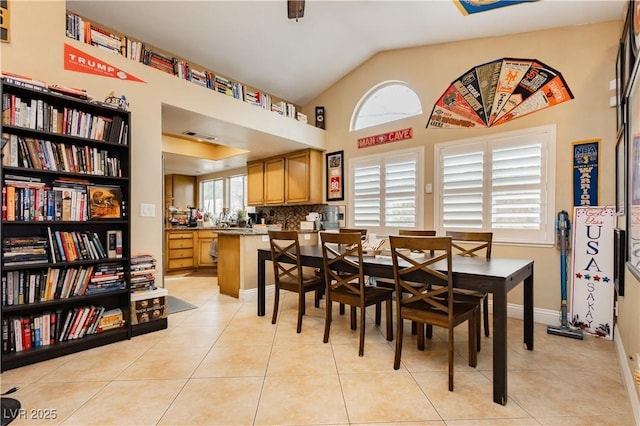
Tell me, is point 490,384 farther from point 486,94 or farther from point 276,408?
point 486,94

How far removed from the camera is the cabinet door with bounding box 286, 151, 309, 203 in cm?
525

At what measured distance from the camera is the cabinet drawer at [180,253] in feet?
19.8

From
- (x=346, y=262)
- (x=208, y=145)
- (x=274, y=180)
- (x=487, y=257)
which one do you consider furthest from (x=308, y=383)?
(x=208, y=145)

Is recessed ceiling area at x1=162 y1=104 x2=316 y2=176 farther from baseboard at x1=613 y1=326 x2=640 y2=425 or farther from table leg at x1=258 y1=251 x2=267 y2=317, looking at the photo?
baseboard at x1=613 y1=326 x2=640 y2=425

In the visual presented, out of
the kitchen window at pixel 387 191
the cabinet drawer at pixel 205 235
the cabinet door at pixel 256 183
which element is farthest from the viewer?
the cabinet drawer at pixel 205 235

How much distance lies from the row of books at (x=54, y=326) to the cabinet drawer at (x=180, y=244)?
11.4 ft

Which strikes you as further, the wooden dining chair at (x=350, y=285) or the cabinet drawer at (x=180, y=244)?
the cabinet drawer at (x=180, y=244)

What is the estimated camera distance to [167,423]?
158cm

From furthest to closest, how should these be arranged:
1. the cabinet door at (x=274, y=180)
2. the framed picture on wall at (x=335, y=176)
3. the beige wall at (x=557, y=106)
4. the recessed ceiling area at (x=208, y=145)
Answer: the cabinet door at (x=274, y=180)
the framed picture on wall at (x=335, y=176)
the recessed ceiling area at (x=208, y=145)
the beige wall at (x=557, y=106)

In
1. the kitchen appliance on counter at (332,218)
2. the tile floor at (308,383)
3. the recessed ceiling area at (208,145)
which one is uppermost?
the recessed ceiling area at (208,145)

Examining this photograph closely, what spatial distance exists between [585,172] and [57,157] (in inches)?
190

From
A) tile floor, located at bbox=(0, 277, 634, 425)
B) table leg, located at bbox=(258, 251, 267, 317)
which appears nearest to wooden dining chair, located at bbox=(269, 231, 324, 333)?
table leg, located at bbox=(258, 251, 267, 317)

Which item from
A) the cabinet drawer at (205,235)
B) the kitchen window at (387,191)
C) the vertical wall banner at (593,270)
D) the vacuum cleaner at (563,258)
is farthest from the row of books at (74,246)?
the vertical wall banner at (593,270)

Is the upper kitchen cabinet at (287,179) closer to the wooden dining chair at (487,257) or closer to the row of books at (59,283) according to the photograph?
the wooden dining chair at (487,257)
